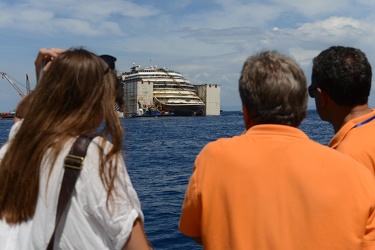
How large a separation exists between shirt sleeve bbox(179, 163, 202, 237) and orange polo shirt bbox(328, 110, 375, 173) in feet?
2.55

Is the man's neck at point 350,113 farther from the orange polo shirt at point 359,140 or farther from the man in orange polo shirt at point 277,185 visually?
the man in orange polo shirt at point 277,185

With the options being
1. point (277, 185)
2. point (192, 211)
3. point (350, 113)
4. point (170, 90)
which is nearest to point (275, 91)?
point (277, 185)

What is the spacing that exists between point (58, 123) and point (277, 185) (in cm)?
82

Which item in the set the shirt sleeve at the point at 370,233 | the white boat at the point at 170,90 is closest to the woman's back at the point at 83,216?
the shirt sleeve at the point at 370,233

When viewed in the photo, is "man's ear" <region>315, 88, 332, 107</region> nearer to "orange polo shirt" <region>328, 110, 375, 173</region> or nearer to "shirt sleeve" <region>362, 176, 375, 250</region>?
"orange polo shirt" <region>328, 110, 375, 173</region>

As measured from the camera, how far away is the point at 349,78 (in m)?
2.62

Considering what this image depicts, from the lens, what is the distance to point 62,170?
1957 millimetres

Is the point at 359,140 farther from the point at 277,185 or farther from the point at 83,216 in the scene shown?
the point at 83,216

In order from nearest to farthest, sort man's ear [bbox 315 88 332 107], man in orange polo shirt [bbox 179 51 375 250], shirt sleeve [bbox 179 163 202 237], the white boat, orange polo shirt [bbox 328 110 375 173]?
man in orange polo shirt [bbox 179 51 375 250], shirt sleeve [bbox 179 163 202 237], orange polo shirt [bbox 328 110 375 173], man's ear [bbox 315 88 332 107], the white boat

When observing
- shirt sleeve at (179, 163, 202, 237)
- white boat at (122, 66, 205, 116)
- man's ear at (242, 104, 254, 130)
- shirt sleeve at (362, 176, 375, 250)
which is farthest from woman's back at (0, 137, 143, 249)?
white boat at (122, 66, 205, 116)

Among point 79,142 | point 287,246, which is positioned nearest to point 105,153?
point 79,142

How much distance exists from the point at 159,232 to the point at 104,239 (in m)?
8.37

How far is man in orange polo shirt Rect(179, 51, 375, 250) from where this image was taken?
2051 mm

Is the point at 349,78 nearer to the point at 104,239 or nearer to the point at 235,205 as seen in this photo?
the point at 235,205
